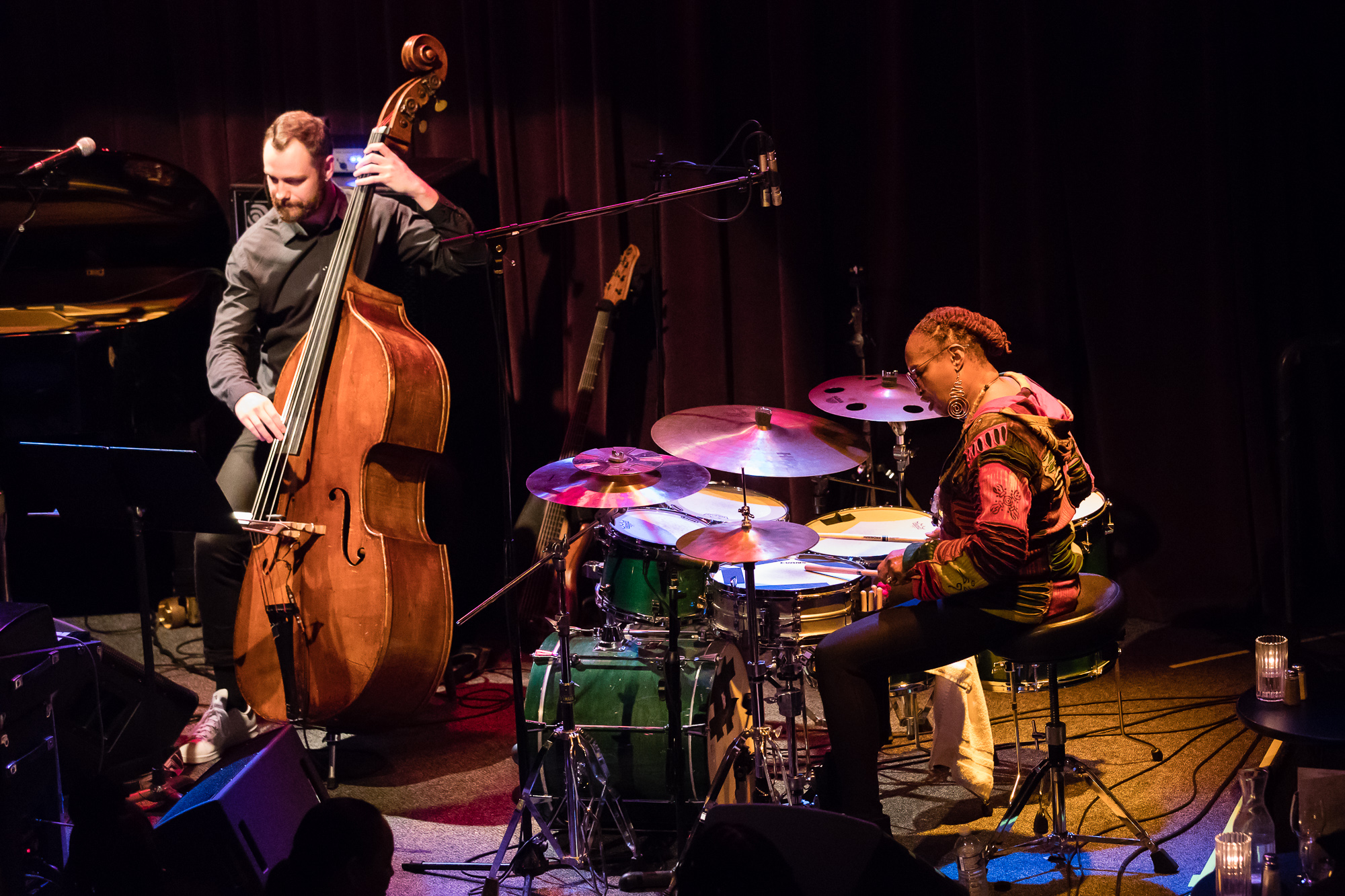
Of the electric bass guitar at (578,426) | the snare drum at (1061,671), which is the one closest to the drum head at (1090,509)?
the snare drum at (1061,671)

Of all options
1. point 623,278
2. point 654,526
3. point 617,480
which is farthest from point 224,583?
point 623,278

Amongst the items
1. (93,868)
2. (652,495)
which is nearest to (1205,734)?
(652,495)

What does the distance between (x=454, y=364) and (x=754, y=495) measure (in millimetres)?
1738

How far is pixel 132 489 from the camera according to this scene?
3.63 meters

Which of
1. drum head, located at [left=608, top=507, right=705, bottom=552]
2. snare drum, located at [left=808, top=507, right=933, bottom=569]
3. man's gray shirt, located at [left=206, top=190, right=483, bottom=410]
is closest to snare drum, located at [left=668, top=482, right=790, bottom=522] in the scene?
drum head, located at [left=608, top=507, right=705, bottom=552]

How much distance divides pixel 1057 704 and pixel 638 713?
1132mm

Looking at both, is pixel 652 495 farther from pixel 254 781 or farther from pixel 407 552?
pixel 254 781

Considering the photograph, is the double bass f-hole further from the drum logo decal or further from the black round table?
the black round table

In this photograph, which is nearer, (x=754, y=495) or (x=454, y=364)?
(x=754, y=495)

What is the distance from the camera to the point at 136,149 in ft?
18.9

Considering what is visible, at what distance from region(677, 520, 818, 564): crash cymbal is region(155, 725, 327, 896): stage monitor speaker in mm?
1142

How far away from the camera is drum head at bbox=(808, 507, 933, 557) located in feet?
12.5

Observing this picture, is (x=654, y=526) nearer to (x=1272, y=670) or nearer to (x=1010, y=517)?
(x=1010, y=517)

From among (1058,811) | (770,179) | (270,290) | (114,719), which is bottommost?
(1058,811)
